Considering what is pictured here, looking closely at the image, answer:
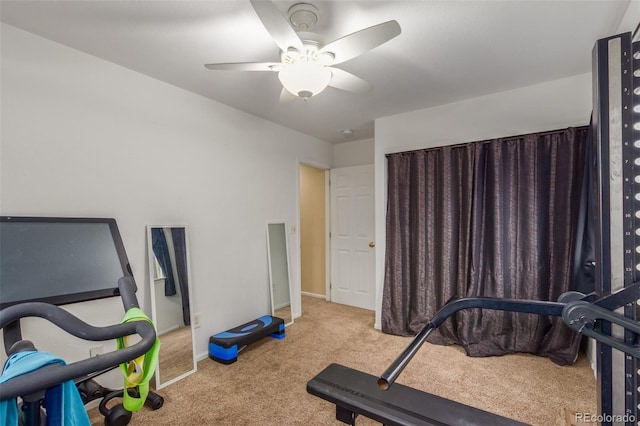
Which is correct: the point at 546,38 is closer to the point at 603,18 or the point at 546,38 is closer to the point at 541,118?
the point at 603,18

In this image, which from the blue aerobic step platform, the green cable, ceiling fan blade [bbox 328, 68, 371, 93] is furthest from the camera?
the blue aerobic step platform

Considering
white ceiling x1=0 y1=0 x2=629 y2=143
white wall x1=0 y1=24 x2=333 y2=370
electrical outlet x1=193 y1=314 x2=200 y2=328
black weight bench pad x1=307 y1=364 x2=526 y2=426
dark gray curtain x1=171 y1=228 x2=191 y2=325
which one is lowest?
black weight bench pad x1=307 y1=364 x2=526 y2=426

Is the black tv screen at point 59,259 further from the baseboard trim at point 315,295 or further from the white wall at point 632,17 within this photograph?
the white wall at point 632,17

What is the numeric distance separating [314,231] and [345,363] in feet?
8.32

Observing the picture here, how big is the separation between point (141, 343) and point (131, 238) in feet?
6.38

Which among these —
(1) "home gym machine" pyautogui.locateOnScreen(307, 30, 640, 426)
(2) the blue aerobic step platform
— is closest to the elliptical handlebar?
(1) "home gym machine" pyautogui.locateOnScreen(307, 30, 640, 426)

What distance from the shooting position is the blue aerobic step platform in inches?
107

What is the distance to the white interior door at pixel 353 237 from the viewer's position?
431 centimetres

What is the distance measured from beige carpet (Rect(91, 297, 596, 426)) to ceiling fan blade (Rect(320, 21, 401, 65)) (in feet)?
7.19

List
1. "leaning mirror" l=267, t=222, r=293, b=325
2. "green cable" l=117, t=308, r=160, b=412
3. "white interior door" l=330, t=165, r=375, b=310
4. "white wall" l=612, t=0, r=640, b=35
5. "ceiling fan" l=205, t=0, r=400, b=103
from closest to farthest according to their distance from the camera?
"green cable" l=117, t=308, r=160, b=412
"ceiling fan" l=205, t=0, r=400, b=103
"white wall" l=612, t=0, r=640, b=35
"leaning mirror" l=267, t=222, r=293, b=325
"white interior door" l=330, t=165, r=375, b=310

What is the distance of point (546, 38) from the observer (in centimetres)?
200

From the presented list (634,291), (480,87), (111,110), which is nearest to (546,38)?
(480,87)

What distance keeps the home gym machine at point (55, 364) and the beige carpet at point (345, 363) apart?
4.69 feet

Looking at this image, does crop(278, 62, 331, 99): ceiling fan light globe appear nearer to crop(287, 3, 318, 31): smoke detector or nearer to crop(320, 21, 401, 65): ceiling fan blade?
crop(320, 21, 401, 65): ceiling fan blade
